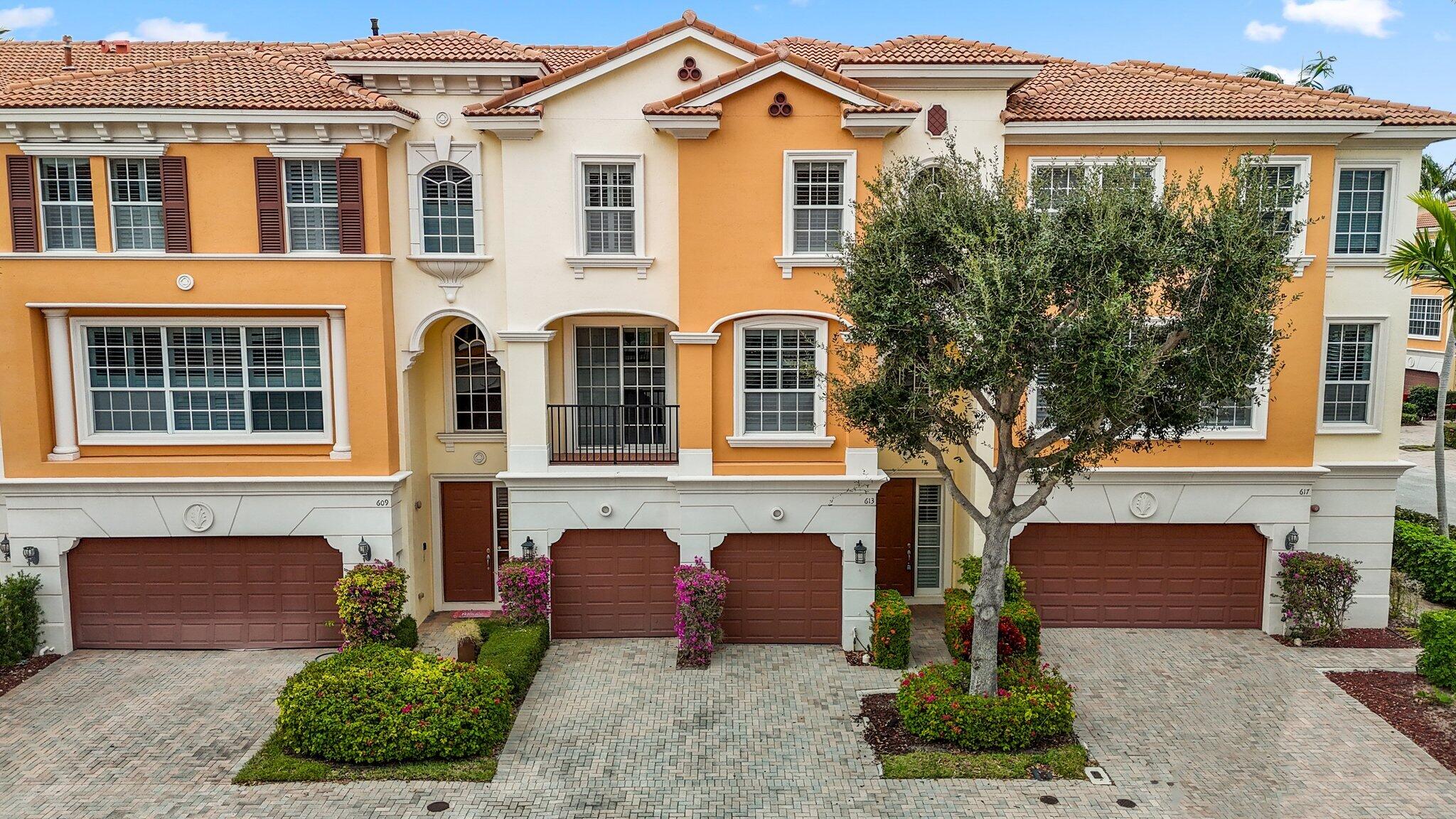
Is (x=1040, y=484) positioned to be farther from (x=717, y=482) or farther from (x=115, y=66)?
(x=115, y=66)

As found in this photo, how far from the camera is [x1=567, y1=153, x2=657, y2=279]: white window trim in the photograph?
15805mm

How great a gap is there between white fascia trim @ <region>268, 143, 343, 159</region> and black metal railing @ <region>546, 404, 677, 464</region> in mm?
5921

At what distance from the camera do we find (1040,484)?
40.6ft

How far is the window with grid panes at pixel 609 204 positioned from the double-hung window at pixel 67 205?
28.4ft

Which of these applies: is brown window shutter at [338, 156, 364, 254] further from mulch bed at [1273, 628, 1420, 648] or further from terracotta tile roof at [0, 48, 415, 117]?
mulch bed at [1273, 628, 1420, 648]

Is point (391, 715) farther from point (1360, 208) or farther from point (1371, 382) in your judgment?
point (1360, 208)

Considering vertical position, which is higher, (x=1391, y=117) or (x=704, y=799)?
(x=1391, y=117)

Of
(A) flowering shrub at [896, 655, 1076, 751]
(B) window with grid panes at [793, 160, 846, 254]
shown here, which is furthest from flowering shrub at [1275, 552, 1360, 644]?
(B) window with grid panes at [793, 160, 846, 254]

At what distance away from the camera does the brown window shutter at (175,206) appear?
15.3 metres

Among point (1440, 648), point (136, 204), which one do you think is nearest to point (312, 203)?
point (136, 204)


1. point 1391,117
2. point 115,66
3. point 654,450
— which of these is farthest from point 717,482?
point 115,66

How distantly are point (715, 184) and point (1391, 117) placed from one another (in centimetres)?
1256

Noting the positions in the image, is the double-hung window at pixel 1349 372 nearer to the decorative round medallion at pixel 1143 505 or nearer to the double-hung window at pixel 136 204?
the decorative round medallion at pixel 1143 505

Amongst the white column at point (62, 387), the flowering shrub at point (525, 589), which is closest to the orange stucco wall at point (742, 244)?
the flowering shrub at point (525, 589)
